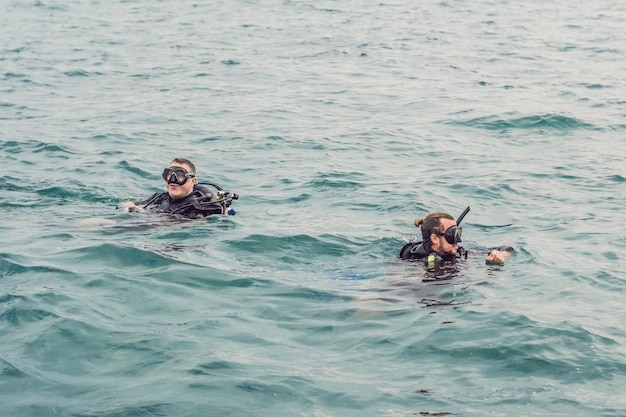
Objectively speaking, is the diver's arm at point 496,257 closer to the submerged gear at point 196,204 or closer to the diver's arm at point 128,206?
the submerged gear at point 196,204

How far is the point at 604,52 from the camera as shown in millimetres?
24656

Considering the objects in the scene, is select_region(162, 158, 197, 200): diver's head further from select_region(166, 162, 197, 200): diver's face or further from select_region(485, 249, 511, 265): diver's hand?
select_region(485, 249, 511, 265): diver's hand

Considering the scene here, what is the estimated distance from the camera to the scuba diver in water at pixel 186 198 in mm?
11300

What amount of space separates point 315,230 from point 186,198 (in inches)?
65.2

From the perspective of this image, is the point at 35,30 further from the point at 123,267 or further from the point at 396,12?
A: the point at 123,267

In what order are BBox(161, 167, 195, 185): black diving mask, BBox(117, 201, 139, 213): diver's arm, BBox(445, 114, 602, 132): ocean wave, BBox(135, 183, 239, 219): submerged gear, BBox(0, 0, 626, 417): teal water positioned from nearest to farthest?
BBox(0, 0, 626, 417): teal water → BBox(161, 167, 195, 185): black diving mask → BBox(135, 183, 239, 219): submerged gear → BBox(117, 201, 139, 213): diver's arm → BBox(445, 114, 602, 132): ocean wave

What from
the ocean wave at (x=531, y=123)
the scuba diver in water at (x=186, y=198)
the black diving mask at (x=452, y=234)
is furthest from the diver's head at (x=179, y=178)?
the ocean wave at (x=531, y=123)

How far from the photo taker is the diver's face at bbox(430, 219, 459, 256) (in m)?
9.29

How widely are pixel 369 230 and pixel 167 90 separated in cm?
1059

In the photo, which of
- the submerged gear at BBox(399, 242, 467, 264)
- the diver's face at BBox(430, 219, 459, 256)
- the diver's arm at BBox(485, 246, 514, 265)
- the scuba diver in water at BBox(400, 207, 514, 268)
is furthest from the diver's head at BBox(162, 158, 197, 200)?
the diver's arm at BBox(485, 246, 514, 265)

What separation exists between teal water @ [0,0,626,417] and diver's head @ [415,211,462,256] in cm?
25

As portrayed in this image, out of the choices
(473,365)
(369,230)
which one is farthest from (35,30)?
(473,365)

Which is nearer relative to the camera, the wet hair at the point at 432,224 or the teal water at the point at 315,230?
the teal water at the point at 315,230

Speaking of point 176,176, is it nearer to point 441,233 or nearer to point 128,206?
point 128,206
